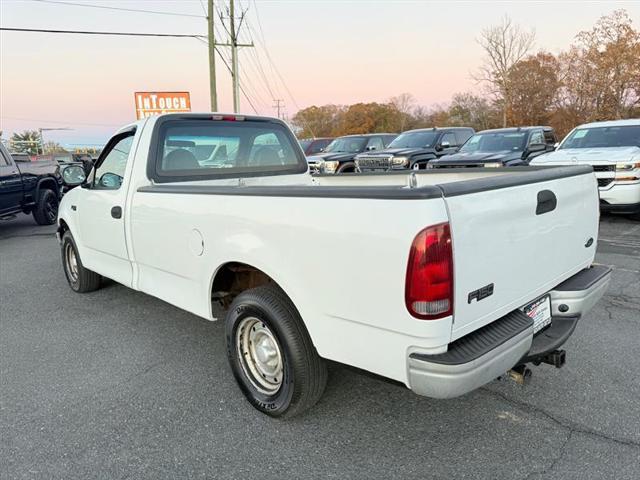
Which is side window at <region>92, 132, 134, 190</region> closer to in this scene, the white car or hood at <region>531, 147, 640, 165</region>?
the white car

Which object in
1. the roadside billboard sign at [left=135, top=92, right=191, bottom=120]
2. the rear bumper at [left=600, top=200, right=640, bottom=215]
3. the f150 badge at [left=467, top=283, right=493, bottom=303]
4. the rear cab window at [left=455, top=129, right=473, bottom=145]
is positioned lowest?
the rear bumper at [left=600, top=200, right=640, bottom=215]

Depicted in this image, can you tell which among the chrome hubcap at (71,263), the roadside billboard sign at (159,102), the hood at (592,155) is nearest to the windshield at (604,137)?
the hood at (592,155)

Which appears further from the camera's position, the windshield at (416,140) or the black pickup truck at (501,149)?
the windshield at (416,140)

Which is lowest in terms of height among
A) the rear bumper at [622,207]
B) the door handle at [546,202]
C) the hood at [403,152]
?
the rear bumper at [622,207]

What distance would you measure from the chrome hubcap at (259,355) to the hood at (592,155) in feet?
25.0

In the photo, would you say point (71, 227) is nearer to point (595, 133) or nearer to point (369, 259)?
point (369, 259)

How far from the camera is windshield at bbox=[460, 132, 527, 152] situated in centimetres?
1093

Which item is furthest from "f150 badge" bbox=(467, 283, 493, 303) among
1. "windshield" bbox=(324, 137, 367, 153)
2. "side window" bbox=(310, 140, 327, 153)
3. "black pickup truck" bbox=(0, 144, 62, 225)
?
"side window" bbox=(310, 140, 327, 153)

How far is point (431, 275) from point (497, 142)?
10276 millimetres

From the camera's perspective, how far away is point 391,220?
79.9 inches

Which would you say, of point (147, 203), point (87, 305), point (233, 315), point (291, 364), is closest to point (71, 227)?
point (87, 305)

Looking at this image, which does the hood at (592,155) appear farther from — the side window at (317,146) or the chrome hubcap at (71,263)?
the side window at (317,146)

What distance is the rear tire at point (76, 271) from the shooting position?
17.4 ft

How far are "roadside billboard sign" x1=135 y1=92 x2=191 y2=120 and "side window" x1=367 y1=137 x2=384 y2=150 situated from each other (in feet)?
54.3
